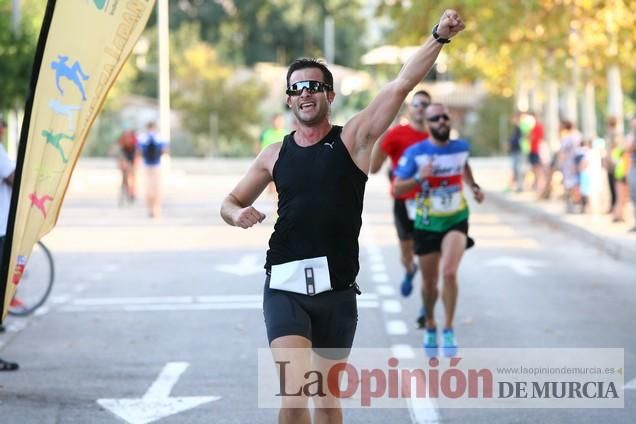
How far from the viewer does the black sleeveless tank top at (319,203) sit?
6.15 m

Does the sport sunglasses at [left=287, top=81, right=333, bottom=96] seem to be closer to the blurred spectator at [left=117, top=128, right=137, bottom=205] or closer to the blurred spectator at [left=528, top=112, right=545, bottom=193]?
the blurred spectator at [left=117, top=128, right=137, bottom=205]

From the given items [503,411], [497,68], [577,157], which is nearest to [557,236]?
[577,157]

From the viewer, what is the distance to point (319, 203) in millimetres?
6141

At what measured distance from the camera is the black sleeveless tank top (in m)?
6.15

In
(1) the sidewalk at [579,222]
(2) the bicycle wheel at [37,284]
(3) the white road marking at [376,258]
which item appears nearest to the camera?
(2) the bicycle wheel at [37,284]

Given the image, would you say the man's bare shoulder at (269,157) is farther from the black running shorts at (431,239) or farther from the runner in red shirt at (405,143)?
Answer: the runner in red shirt at (405,143)

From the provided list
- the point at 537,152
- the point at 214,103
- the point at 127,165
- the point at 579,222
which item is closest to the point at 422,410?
the point at 579,222

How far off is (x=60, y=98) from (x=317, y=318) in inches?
116

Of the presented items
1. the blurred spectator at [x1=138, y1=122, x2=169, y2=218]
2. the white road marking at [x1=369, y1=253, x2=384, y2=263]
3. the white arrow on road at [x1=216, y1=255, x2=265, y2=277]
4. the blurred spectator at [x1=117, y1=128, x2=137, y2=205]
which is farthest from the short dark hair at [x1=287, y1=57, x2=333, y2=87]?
the blurred spectator at [x1=117, y1=128, x2=137, y2=205]

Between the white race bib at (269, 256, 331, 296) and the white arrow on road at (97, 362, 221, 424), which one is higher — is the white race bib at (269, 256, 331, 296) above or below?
above

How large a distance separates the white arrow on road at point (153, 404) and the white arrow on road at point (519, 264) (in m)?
8.40

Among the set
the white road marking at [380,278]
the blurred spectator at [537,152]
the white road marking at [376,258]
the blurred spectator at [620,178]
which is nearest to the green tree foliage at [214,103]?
the blurred spectator at [537,152]

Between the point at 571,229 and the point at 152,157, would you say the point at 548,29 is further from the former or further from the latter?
the point at 152,157

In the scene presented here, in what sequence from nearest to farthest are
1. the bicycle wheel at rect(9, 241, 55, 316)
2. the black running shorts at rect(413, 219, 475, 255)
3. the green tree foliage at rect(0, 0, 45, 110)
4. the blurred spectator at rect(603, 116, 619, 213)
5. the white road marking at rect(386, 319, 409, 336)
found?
the black running shorts at rect(413, 219, 475, 255) → the white road marking at rect(386, 319, 409, 336) → the bicycle wheel at rect(9, 241, 55, 316) → the blurred spectator at rect(603, 116, 619, 213) → the green tree foliage at rect(0, 0, 45, 110)
